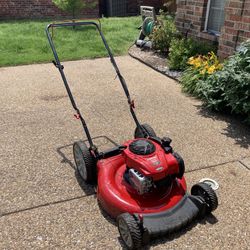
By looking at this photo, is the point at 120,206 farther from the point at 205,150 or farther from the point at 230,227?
the point at 205,150

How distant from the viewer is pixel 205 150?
446 centimetres

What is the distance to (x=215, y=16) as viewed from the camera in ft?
24.6

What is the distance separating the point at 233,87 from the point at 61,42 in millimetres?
6790

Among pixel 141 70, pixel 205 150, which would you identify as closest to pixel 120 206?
pixel 205 150

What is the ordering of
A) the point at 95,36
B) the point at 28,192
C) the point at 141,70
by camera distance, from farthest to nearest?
the point at 95,36, the point at 141,70, the point at 28,192

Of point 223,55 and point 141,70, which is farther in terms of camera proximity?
point 141,70

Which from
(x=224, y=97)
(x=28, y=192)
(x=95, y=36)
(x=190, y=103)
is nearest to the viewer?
(x=28, y=192)

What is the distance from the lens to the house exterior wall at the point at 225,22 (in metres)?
6.05

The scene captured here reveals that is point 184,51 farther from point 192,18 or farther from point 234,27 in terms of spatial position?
point 234,27

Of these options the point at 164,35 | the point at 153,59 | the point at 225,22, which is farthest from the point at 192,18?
the point at 225,22

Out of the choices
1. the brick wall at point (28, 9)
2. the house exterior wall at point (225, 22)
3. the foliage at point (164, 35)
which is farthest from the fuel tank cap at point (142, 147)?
the brick wall at point (28, 9)

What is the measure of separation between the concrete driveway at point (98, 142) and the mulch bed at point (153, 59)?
Answer: 189 mm

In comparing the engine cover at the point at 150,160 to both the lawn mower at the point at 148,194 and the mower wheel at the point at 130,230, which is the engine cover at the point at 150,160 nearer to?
the lawn mower at the point at 148,194

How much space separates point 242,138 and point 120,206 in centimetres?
254
